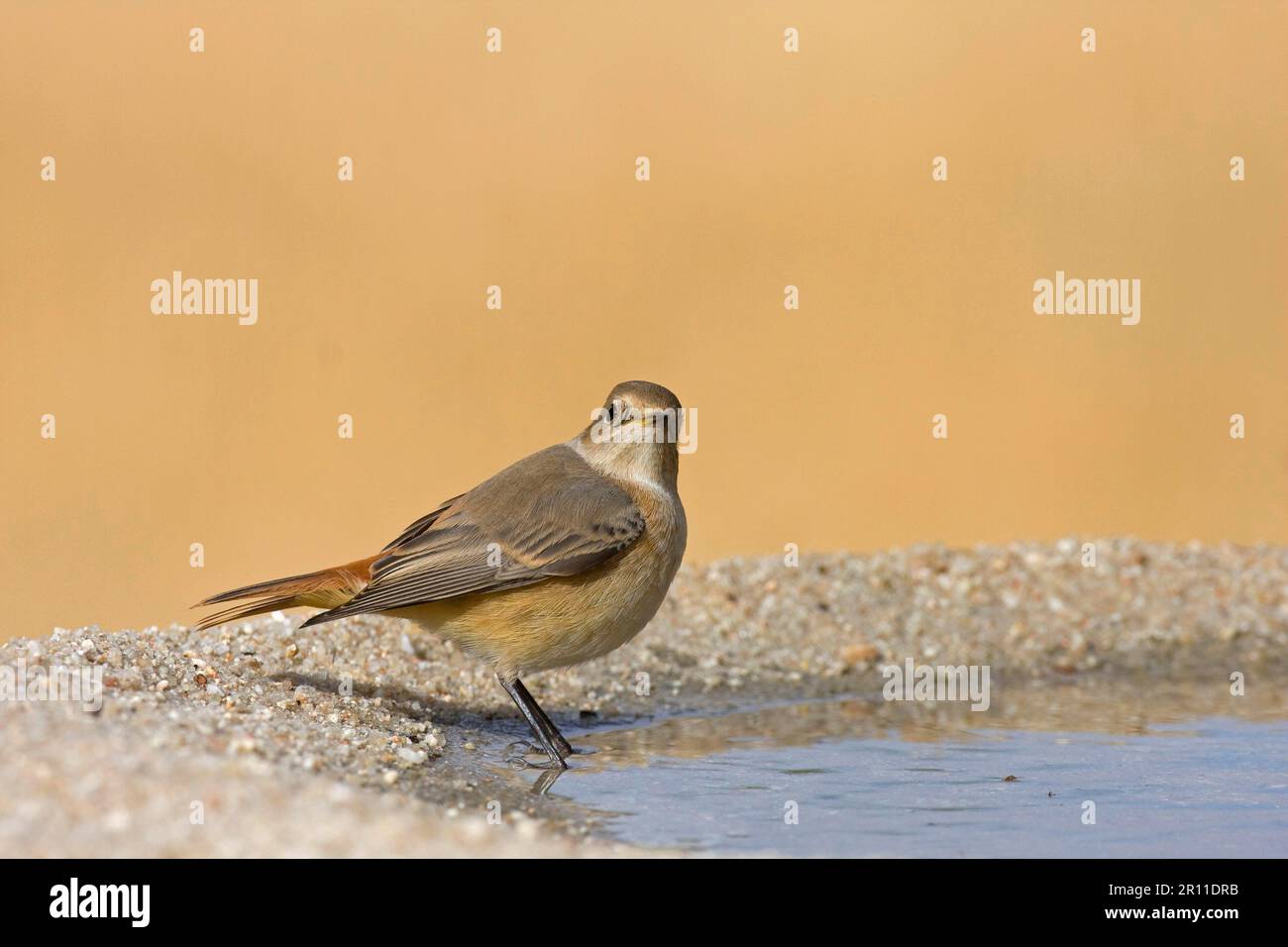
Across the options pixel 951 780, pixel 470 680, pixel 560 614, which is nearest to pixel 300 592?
pixel 560 614

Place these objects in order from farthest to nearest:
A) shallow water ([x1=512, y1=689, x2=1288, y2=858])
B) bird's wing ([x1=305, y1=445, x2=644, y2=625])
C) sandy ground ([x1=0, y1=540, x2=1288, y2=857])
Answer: bird's wing ([x1=305, y1=445, x2=644, y2=625]) < shallow water ([x1=512, y1=689, x2=1288, y2=858]) < sandy ground ([x1=0, y1=540, x2=1288, y2=857])

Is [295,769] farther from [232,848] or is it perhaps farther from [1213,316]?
[1213,316]

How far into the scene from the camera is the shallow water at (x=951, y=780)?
5.36 m

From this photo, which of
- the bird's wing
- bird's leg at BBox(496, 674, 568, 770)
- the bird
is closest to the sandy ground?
bird's leg at BBox(496, 674, 568, 770)

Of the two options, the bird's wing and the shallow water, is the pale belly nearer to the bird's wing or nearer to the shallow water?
the bird's wing

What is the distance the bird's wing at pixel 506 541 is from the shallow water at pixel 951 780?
0.82 m

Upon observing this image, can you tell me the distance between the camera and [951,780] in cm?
624

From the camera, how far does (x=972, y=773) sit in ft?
20.8

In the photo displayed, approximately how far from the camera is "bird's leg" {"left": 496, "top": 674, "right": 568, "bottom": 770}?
653cm

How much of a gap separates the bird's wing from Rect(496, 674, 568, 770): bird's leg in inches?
18.1

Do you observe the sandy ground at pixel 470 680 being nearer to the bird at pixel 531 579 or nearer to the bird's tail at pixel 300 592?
the bird's tail at pixel 300 592

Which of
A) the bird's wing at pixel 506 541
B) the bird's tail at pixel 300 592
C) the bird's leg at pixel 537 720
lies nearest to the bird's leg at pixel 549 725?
the bird's leg at pixel 537 720
